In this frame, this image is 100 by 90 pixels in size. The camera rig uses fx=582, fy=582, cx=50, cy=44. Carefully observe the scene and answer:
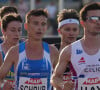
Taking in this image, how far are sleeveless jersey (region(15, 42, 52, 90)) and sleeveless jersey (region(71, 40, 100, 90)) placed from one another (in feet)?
2.34

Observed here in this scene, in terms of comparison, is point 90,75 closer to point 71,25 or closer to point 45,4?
point 71,25

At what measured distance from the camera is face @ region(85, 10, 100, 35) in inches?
285

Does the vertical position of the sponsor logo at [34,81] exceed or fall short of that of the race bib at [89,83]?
it falls short

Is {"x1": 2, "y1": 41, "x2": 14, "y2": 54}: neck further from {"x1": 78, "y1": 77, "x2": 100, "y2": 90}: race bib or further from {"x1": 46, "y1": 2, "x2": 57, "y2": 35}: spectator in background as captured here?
{"x1": 46, "y1": 2, "x2": 57, "y2": 35}: spectator in background

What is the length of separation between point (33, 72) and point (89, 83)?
0.96 meters

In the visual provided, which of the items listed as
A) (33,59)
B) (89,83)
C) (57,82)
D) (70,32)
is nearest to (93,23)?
(89,83)

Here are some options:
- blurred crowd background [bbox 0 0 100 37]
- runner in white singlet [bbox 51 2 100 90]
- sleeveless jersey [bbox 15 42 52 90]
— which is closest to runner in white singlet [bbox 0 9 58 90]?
sleeveless jersey [bbox 15 42 52 90]

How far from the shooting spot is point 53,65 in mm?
8195

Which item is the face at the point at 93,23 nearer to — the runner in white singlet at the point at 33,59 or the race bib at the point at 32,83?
the runner in white singlet at the point at 33,59

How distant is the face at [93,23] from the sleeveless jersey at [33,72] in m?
0.94

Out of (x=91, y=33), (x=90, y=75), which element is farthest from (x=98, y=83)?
(x=91, y=33)

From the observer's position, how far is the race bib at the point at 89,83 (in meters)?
7.35

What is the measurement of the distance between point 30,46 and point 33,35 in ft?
0.63

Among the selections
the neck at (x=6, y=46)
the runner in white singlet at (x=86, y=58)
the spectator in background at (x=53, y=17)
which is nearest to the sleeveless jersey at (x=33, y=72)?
the runner in white singlet at (x=86, y=58)
